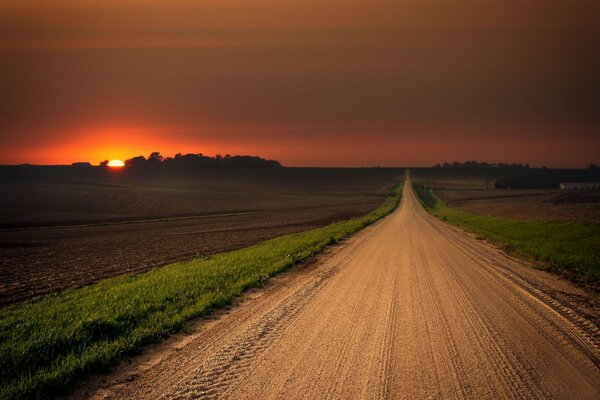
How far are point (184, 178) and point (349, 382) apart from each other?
184402mm

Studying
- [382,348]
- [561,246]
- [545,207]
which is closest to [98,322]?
[382,348]

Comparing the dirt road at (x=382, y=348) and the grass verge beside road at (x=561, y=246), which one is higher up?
the dirt road at (x=382, y=348)

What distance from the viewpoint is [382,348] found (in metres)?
7.11

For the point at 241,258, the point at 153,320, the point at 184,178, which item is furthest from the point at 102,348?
the point at 184,178

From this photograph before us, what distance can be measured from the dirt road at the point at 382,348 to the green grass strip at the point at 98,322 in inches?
21.7

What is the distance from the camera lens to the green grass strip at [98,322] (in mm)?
6117

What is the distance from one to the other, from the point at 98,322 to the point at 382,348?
20.9 feet

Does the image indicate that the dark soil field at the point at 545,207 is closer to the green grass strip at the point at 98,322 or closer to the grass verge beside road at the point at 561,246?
the grass verge beside road at the point at 561,246

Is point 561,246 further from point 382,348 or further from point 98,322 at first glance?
point 98,322

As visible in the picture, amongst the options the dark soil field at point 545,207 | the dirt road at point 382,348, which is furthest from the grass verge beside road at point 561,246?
the dark soil field at point 545,207

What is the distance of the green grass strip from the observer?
20.1 feet

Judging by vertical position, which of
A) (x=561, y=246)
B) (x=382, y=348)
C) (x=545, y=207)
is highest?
(x=382, y=348)

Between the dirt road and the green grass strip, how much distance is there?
0.55 m

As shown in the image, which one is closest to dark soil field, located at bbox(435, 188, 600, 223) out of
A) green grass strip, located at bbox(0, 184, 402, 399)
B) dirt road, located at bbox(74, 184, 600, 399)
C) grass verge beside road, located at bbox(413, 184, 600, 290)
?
grass verge beside road, located at bbox(413, 184, 600, 290)
